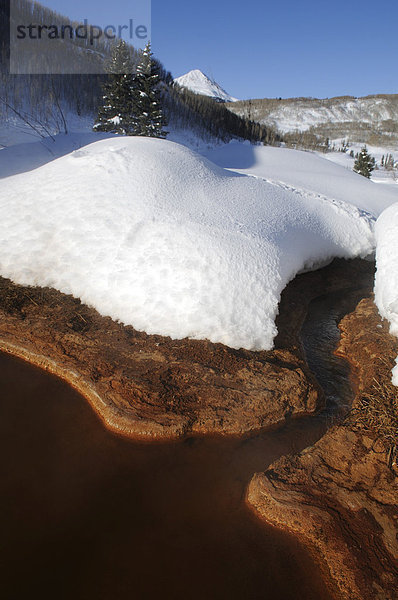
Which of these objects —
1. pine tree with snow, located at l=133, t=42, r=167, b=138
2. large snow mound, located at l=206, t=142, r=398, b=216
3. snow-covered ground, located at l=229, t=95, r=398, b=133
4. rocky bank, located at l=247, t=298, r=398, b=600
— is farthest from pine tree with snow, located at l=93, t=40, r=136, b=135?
snow-covered ground, located at l=229, t=95, r=398, b=133

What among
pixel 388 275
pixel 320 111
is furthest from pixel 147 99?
pixel 320 111

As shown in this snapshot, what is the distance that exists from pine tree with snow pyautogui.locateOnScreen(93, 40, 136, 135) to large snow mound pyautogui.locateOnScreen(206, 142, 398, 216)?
449 cm

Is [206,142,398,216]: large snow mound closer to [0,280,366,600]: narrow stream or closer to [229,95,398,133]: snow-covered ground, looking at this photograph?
[0,280,366,600]: narrow stream

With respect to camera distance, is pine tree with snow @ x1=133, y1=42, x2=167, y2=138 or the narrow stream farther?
pine tree with snow @ x1=133, y1=42, x2=167, y2=138

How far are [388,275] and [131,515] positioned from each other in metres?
3.69

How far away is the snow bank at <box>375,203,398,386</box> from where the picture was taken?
3.79 meters

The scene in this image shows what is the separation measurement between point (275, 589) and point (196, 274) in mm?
2646

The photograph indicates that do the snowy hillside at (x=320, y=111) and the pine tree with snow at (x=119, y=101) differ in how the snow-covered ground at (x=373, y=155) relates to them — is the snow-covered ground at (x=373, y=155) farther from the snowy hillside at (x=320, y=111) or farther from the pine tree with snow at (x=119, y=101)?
the pine tree with snow at (x=119, y=101)

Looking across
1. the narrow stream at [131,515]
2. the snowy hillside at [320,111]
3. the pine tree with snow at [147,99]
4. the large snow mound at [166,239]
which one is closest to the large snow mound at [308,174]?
the large snow mound at [166,239]

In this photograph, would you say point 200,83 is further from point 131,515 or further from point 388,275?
point 131,515

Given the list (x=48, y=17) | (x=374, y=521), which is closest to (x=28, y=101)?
(x=48, y=17)

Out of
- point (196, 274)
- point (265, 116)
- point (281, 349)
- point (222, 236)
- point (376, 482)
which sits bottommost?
point (376, 482)

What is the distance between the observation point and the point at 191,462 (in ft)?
7.63

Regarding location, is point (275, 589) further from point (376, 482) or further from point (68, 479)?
point (68, 479)
